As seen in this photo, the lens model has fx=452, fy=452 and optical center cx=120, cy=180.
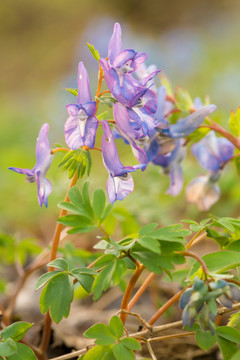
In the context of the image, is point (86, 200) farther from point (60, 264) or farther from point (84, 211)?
point (60, 264)

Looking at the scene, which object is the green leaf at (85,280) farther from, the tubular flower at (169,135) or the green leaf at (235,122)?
the green leaf at (235,122)

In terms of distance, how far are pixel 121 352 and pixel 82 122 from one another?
52cm

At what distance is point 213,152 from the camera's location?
1.55 m

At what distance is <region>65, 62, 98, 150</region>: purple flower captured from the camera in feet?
3.45

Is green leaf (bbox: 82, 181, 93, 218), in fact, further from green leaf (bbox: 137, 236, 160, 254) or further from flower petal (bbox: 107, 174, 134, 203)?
green leaf (bbox: 137, 236, 160, 254)

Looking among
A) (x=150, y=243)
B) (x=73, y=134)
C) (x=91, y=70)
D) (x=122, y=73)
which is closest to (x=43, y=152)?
(x=73, y=134)

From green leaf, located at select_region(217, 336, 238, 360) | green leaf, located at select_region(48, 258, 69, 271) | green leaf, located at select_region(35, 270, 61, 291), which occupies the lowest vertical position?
green leaf, located at select_region(217, 336, 238, 360)

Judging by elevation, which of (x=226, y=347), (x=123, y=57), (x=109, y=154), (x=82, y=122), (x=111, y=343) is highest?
(x=123, y=57)

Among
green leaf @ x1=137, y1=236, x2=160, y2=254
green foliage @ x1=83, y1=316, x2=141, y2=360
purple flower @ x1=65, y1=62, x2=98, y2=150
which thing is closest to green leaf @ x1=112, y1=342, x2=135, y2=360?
green foliage @ x1=83, y1=316, x2=141, y2=360

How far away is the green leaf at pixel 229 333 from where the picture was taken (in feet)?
3.20

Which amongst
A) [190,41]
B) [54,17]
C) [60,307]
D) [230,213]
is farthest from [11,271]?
[54,17]

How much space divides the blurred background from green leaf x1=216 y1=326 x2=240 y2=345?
2.44ft

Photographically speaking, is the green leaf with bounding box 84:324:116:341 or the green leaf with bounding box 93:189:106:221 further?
the green leaf with bounding box 93:189:106:221

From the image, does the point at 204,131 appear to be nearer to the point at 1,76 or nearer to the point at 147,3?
the point at 1,76
